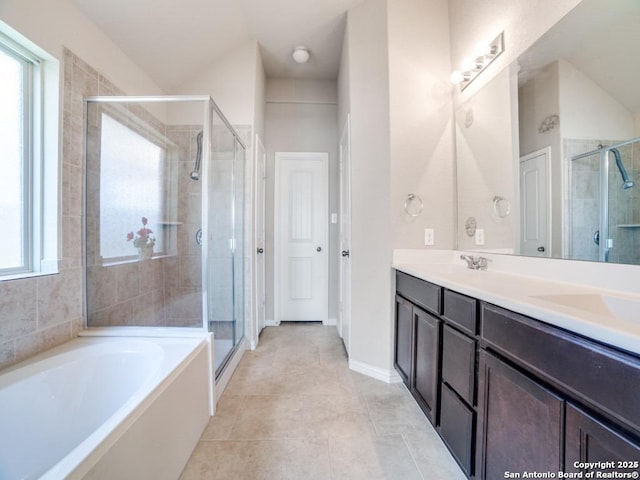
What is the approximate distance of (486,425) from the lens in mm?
973

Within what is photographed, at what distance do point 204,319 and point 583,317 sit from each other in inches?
71.2

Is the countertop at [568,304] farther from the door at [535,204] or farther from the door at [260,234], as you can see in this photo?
the door at [260,234]

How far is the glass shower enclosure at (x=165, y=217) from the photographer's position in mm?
1770

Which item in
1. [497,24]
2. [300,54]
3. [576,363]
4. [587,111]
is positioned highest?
[300,54]

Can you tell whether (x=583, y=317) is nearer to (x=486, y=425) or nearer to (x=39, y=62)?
(x=486, y=425)

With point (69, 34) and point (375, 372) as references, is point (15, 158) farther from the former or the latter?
point (375, 372)

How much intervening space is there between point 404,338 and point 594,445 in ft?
3.81

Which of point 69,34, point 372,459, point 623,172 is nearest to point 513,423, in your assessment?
point 372,459

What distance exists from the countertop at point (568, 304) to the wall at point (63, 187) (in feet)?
6.51

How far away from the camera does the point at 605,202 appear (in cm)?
108

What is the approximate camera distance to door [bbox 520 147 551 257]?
4.34ft

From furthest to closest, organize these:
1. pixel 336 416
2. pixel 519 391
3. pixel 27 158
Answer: pixel 336 416 < pixel 27 158 < pixel 519 391

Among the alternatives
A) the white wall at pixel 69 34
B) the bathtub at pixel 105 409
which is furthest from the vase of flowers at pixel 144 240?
the white wall at pixel 69 34

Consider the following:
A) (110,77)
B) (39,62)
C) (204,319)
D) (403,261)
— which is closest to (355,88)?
(403,261)
